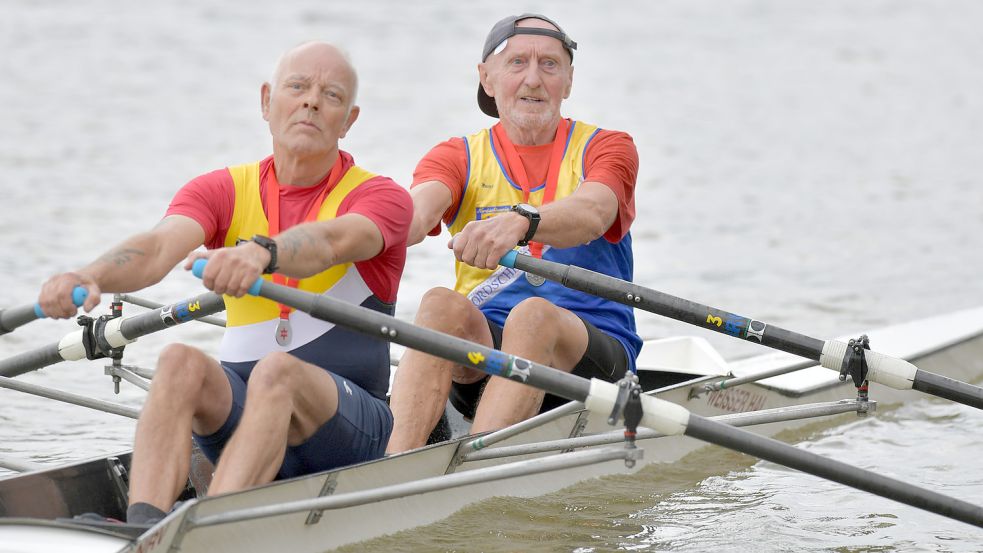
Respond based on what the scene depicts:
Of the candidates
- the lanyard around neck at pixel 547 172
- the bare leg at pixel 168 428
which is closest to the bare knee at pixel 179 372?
the bare leg at pixel 168 428

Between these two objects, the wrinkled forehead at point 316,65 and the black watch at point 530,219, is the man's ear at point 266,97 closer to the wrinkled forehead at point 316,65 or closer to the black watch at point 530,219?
the wrinkled forehead at point 316,65

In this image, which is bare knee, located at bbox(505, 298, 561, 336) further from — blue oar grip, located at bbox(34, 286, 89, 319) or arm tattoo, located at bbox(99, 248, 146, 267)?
blue oar grip, located at bbox(34, 286, 89, 319)

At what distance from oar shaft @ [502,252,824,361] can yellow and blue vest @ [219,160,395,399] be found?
75cm

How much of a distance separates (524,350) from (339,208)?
39.5 inches

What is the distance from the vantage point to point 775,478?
18.1ft

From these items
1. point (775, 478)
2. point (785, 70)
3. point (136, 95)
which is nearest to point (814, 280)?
point (775, 478)

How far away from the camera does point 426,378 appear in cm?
450

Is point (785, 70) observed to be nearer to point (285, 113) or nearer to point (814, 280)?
point (814, 280)

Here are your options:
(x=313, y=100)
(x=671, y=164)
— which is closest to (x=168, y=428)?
(x=313, y=100)

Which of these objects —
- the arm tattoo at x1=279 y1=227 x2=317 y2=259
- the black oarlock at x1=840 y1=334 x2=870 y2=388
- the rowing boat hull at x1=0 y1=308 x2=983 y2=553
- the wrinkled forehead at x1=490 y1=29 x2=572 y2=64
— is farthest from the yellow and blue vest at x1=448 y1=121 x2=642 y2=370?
the arm tattoo at x1=279 y1=227 x2=317 y2=259

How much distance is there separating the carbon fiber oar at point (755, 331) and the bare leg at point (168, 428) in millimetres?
1327

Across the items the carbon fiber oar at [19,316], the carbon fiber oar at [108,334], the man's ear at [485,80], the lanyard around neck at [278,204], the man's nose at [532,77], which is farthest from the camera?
the man's ear at [485,80]

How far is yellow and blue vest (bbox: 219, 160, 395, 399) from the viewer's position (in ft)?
12.5

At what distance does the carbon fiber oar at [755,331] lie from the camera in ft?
14.6
